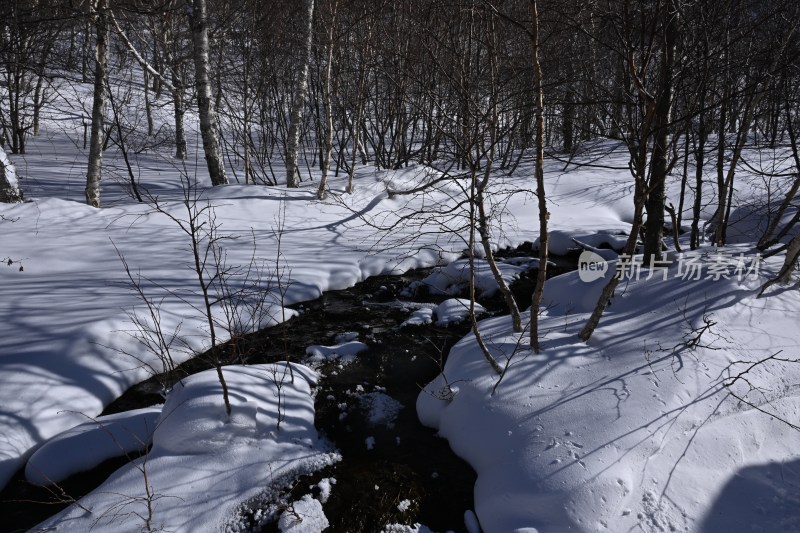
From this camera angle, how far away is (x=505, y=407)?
4.00 metres

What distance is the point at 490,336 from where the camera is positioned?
5207mm

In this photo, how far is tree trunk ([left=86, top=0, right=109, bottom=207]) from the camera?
785cm

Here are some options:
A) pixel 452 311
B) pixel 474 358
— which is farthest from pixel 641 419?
pixel 452 311

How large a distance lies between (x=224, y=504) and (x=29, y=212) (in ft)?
21.7

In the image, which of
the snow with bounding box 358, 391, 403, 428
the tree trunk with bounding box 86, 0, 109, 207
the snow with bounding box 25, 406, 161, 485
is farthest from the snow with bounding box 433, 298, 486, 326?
the tree trunk with bounding box 86, 0, 109, 207

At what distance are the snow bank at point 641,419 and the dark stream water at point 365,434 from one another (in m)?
0.25

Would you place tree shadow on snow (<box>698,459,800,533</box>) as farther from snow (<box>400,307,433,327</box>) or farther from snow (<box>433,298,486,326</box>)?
snow (<box>400,307,433,327</box>)

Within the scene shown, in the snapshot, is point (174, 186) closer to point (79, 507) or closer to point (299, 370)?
point (299, 370)

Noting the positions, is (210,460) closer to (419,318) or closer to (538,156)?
(538,156)

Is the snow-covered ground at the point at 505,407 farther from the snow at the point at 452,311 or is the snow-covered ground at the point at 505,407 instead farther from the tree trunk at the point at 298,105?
the tree trunk at the point at 298,105

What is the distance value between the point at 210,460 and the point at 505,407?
7.44 feet

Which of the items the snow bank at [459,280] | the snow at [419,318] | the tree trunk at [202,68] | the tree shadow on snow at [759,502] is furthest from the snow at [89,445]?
the tree trunk at [202,68]

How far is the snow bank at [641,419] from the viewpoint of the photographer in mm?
3172

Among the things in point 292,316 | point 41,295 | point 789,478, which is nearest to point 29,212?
point 41,295
